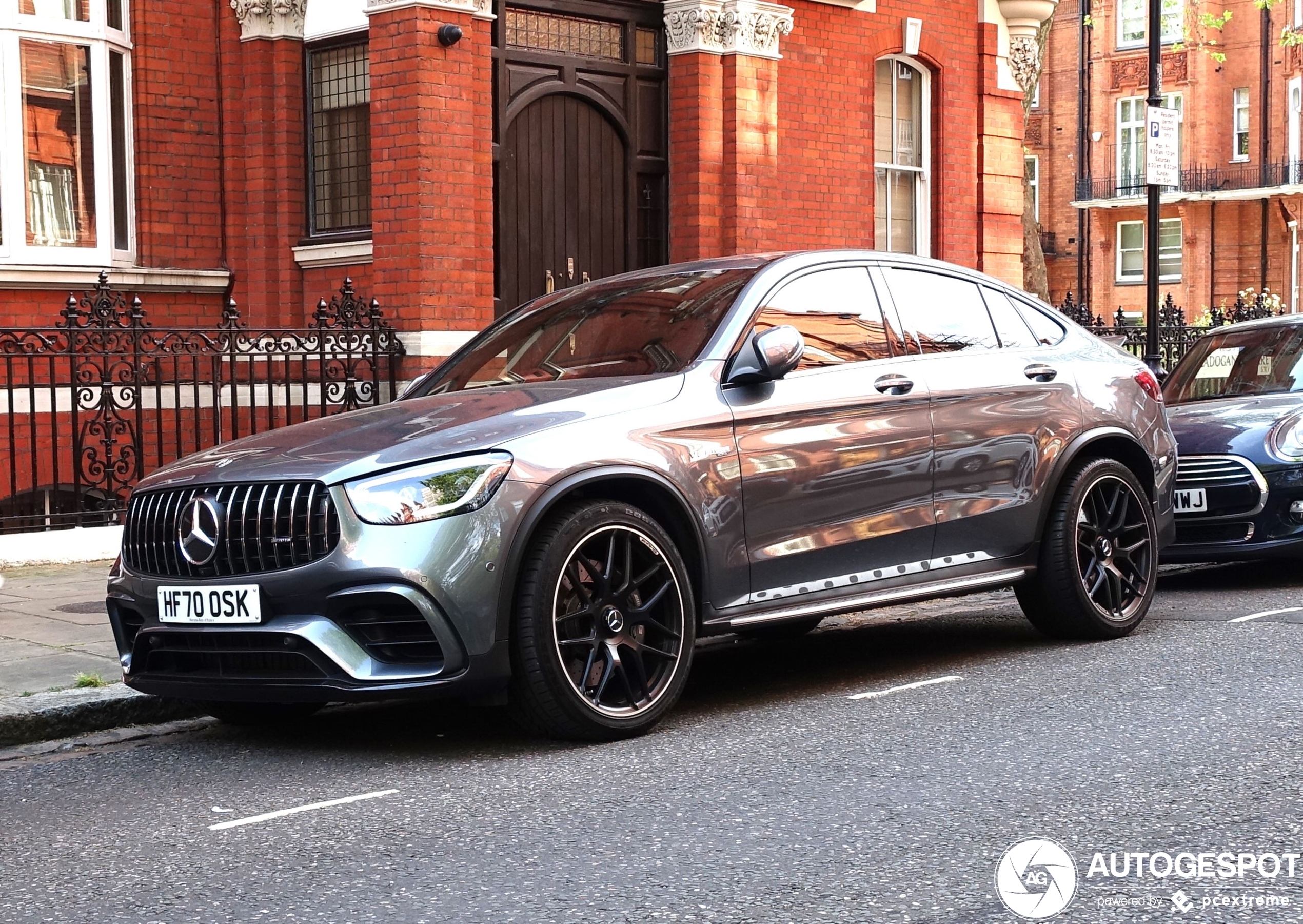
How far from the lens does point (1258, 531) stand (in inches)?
371

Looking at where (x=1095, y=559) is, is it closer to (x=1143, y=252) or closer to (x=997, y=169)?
(x=997, y=169)

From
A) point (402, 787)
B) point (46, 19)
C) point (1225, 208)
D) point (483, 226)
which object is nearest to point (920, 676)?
point (402, 787)

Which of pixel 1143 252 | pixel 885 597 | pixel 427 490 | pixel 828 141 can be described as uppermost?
pixel 1143 252

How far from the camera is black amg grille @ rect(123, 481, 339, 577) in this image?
18.2 feet

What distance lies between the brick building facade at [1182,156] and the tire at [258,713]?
43.4 meters

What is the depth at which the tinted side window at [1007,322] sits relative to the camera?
7.63m

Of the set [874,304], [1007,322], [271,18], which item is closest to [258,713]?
[874,304]

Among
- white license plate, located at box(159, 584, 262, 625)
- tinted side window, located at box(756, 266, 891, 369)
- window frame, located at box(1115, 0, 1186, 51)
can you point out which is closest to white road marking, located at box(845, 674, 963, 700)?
tinted side window, located at box(756, 266, 891, 369)

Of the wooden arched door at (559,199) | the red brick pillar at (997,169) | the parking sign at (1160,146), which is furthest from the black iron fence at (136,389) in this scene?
the red brick pillar at (997,169)

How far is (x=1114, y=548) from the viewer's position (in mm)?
7738

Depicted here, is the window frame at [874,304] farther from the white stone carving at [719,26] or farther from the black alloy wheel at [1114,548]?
the white stone carving at [719,26]

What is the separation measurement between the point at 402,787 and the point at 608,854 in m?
1.08

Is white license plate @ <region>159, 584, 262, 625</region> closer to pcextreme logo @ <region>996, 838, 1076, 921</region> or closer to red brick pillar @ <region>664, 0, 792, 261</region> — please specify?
pcextreme logo @ <region>996, 838, 1076, 921</region>

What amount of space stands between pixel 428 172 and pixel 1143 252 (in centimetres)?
4022
